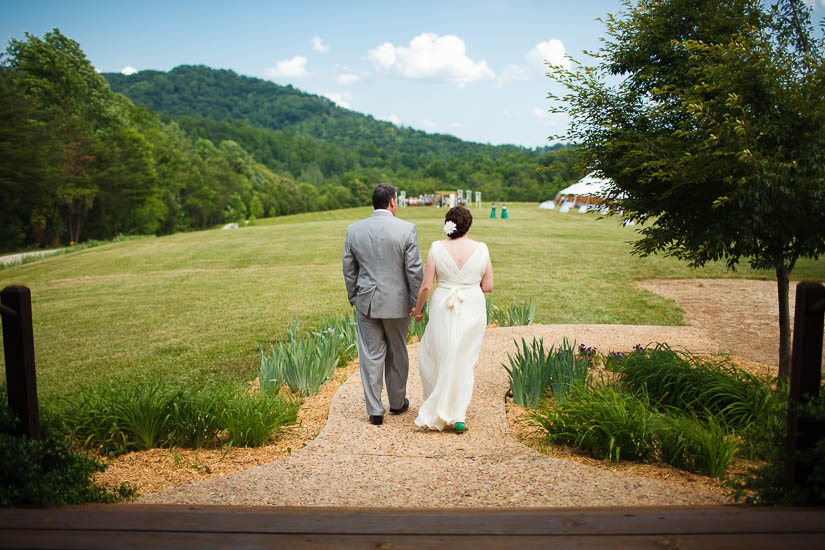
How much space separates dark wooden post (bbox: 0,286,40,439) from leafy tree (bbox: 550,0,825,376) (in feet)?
15.0

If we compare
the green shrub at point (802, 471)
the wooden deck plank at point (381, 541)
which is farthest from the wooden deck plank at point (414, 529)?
the green shrub at point (802, 471)

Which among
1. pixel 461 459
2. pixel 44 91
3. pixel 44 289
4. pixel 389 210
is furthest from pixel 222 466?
pixel 44 91

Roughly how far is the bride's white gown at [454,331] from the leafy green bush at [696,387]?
1.60 meters

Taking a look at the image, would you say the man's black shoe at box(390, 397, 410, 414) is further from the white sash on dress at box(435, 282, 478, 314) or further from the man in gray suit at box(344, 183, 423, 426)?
the white sash on dress at box(435, 282, 478, 314)

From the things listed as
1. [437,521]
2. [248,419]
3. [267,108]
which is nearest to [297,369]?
[248,419]

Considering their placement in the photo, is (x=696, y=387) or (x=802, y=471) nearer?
(x=802, y=471)

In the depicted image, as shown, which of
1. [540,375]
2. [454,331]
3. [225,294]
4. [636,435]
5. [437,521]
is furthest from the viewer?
[225,294]

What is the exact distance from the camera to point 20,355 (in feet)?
10.6

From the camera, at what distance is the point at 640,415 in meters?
4.31

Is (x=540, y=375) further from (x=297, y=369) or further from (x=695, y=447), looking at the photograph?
(x=297, y=369)

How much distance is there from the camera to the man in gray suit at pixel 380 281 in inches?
197

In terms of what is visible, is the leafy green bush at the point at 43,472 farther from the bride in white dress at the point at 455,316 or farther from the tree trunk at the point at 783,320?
the tree trunk at the point at 783,320

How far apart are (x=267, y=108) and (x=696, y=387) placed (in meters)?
171

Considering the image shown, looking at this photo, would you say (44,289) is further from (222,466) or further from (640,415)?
(640,415)
